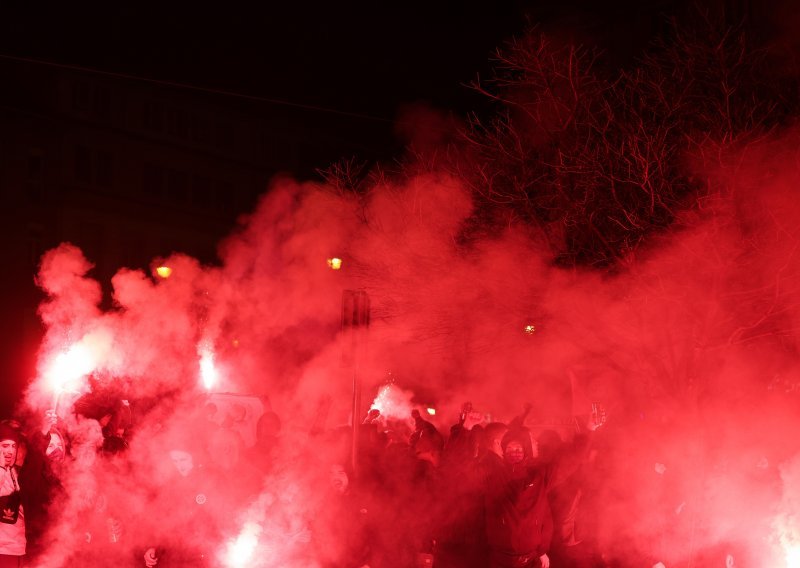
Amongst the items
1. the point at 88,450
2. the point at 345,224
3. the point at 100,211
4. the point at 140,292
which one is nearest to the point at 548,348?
the point at 345,224

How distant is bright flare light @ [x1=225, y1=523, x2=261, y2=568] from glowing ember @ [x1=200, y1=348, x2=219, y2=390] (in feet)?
9.78

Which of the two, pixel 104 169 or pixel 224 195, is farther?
pixel 224 195

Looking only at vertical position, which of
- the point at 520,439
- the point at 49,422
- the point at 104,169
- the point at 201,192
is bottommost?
the point at 520,439

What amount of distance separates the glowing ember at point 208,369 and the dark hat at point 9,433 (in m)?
3.20

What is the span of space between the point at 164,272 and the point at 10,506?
317 cm

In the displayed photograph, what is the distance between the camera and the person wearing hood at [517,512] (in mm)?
5984

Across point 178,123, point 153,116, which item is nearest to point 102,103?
point 153,116

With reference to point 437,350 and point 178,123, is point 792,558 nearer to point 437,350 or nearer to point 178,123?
point 437,350

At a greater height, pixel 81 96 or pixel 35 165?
pixel 81 96

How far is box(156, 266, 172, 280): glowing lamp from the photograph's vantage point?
877 cm

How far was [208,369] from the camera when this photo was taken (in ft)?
34.3

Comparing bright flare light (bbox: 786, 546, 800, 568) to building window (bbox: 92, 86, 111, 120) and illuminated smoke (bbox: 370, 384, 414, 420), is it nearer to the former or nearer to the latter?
illuminated smoke (bbox: 370, 384, 414, 420)

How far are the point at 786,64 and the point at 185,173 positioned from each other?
2526 cm

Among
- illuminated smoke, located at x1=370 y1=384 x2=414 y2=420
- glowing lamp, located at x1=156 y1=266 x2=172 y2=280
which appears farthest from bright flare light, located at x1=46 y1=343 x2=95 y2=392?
illuminated smoke, located at x1=370 y1=384 x2=414 y2=420
